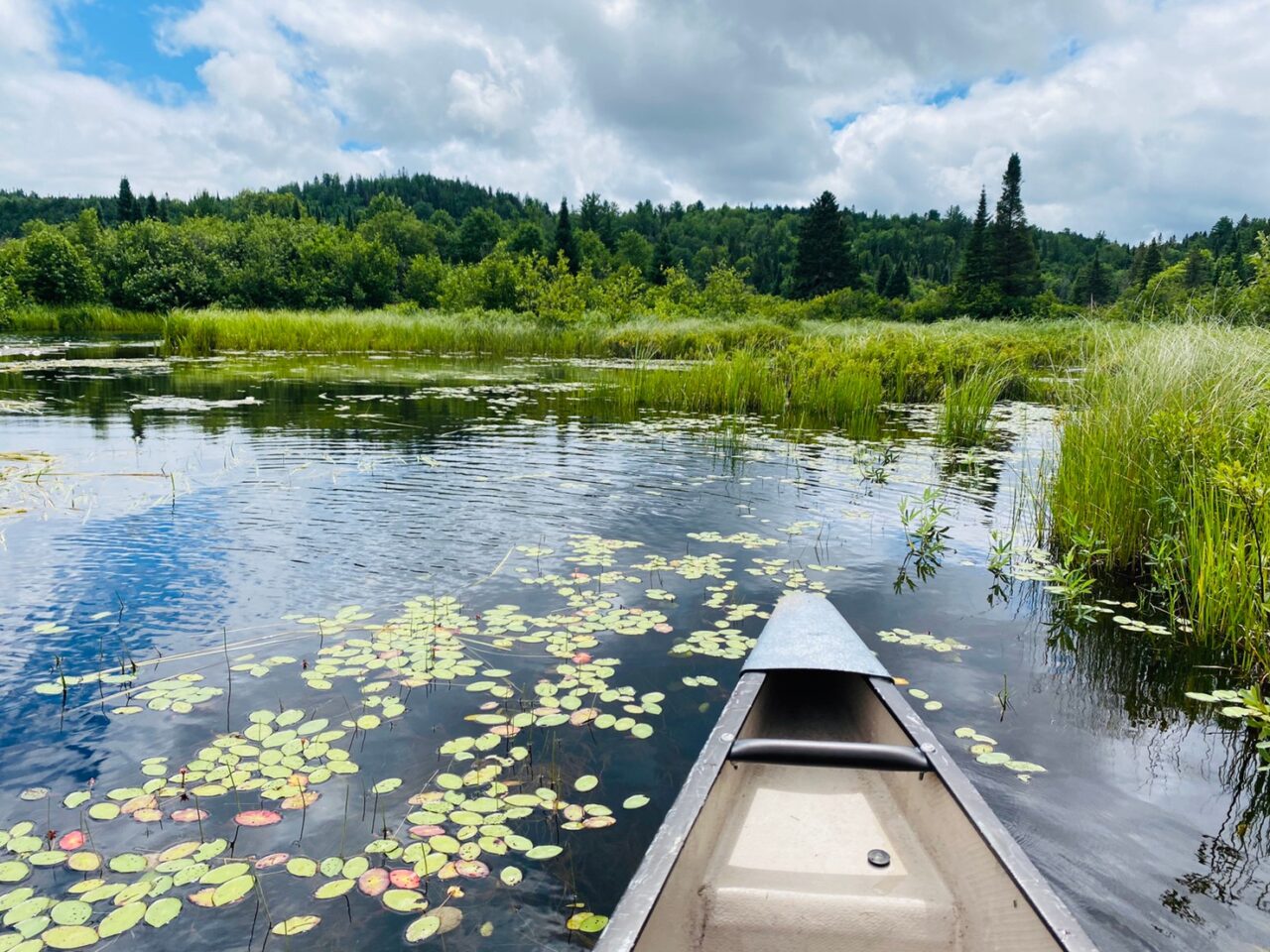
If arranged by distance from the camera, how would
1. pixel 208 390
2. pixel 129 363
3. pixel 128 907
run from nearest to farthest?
pixel 128 907 → pixel 208 390 → pixel 129 363

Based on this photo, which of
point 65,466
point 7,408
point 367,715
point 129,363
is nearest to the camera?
point 367,715

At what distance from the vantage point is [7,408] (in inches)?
452

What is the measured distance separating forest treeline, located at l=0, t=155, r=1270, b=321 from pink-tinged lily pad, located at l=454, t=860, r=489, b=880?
8.62m

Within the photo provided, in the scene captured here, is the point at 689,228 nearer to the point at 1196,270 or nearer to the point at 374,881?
the point at 1196,270

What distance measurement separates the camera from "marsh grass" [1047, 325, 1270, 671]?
3.93m

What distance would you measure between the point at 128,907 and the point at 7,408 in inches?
507

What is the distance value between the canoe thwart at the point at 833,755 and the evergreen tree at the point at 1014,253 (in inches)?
2490

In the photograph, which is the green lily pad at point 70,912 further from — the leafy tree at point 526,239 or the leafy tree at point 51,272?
the leafy tree at point 526,239

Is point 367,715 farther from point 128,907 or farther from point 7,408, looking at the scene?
point 7,408

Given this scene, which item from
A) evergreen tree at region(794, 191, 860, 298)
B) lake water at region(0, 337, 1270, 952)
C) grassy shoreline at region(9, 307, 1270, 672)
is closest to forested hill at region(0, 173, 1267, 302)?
evergreen tree at region(794, 191, 860, 298)

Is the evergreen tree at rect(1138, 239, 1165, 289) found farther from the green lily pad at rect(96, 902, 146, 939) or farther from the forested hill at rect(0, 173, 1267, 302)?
the green lily pad at rect(96, 902, 146, 939)

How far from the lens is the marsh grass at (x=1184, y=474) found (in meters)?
3.93

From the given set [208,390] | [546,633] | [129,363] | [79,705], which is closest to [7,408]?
[208,390]

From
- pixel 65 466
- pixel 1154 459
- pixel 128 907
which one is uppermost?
pixel 1154 459
